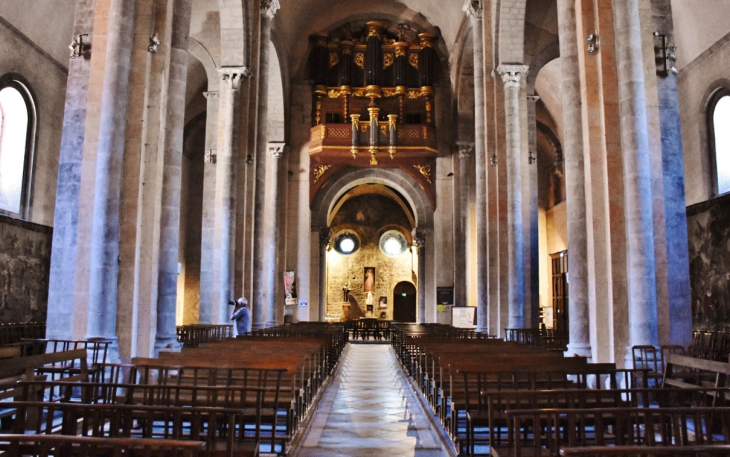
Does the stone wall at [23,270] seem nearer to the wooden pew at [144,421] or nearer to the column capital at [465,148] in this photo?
the wooden pew at [144,421]

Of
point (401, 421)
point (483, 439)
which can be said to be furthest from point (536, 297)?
point (483, 439)

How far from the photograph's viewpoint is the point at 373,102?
83.3 ft

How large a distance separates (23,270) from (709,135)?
17.8 meters

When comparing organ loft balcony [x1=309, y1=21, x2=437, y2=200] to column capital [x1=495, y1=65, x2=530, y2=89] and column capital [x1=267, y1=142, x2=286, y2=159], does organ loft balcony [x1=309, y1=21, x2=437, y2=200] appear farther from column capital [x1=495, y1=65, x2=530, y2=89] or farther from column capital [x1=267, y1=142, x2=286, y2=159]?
column capital [x1=495, y1=65, x2=530, y2=89]

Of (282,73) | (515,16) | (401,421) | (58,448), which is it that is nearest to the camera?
(58,448)

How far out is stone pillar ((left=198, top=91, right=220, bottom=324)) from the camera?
15.0 m

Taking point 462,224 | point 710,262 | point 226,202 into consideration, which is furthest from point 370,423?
point 462,224

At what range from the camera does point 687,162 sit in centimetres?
1664

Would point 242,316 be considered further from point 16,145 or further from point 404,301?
point 404,301

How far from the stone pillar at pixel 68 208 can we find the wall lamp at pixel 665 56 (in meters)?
8.29

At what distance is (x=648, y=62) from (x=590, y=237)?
2.72 meters

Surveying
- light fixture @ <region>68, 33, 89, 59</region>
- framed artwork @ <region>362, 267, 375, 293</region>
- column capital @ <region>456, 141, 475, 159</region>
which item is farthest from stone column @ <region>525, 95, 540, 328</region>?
framed artwork @ <region>362, 267, 375, 293</region>

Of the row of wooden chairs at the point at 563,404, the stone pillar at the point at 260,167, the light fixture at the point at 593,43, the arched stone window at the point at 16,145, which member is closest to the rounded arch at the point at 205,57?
the stone pillar at the point at 260,167

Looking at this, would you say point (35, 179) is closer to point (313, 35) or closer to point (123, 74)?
point (123, 74)
